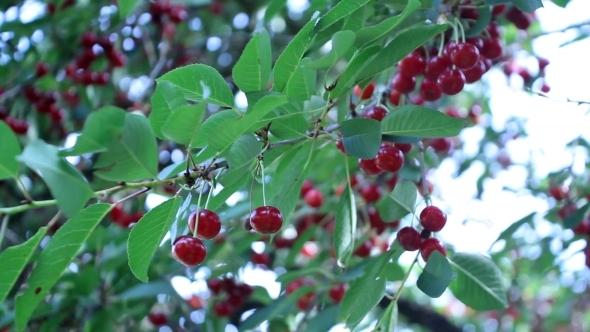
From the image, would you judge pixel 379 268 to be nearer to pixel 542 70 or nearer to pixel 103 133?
pixel 103 133

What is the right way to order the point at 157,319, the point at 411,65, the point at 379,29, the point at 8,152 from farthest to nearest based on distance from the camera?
the point at 157,319 → the point at 411,65 → the point at 379,29 → the point at 8,152

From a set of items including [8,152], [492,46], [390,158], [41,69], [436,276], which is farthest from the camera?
[41,69]

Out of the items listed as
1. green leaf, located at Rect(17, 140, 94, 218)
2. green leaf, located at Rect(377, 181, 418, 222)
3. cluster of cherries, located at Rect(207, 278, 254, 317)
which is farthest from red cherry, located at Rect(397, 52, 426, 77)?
cluster of cherries, located at Rect(207, 278, 254, 317)

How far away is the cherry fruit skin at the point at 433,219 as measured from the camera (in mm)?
1258

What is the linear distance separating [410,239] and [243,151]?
0.45 m

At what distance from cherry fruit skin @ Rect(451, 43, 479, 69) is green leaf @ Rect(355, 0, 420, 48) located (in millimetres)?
289

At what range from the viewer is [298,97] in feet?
3.43

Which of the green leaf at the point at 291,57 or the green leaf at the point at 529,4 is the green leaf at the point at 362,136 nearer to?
the green leaf at the point at 291,57

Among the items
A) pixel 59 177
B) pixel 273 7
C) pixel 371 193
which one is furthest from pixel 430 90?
pixel 59 177

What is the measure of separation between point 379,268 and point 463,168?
136 centimetres

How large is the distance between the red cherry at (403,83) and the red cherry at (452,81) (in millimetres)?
114

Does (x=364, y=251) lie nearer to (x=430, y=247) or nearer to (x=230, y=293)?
(x=230, y=293)

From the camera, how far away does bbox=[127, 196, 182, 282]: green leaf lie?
1.02 m

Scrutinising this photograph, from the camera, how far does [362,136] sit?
3.47 feet
